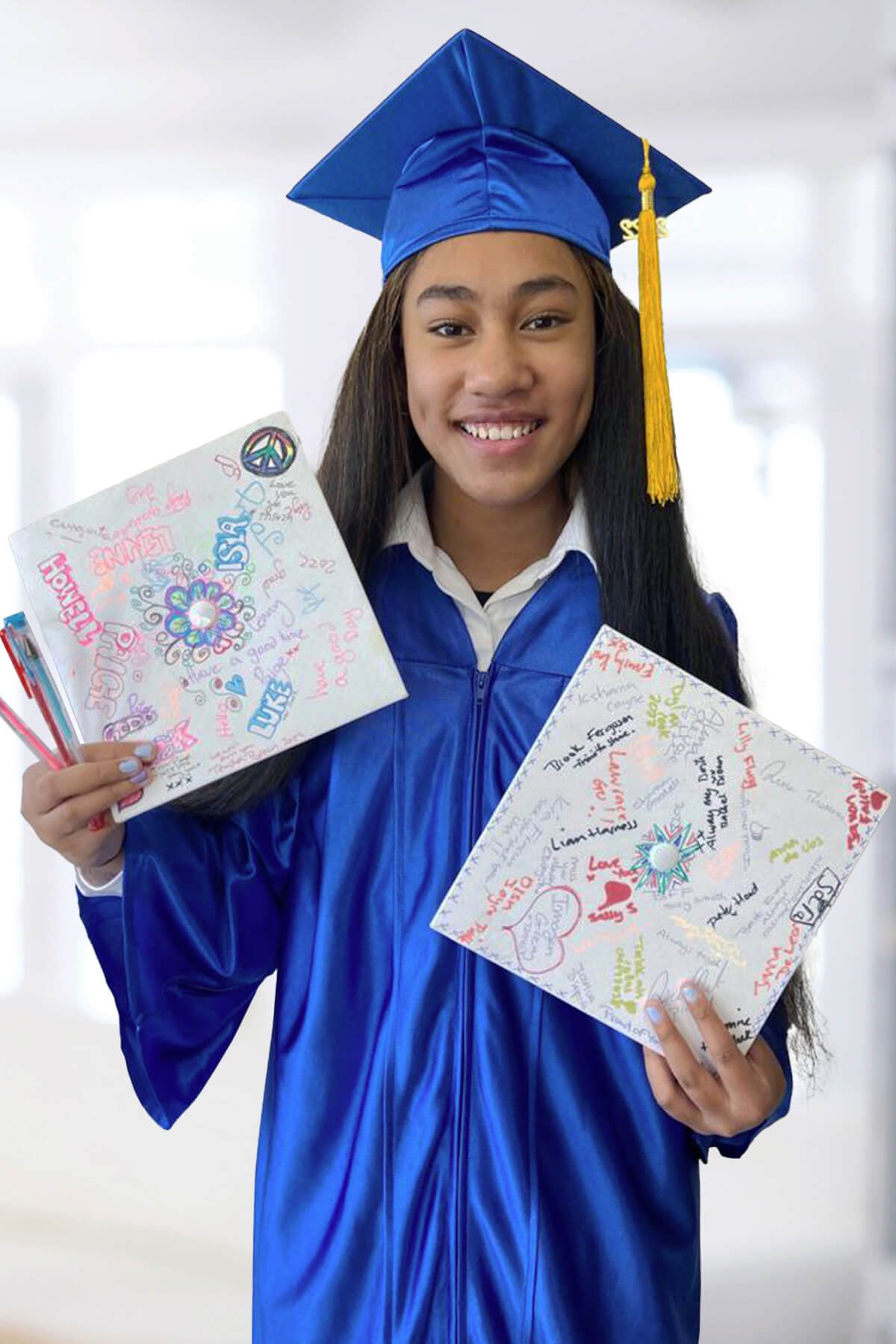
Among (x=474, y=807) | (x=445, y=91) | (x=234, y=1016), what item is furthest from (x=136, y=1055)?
(x=445, y=91)

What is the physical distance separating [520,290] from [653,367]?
6.2 inches

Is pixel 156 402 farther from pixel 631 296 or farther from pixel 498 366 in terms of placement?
pixel 498 366

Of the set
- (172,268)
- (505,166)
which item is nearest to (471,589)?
(505,166)

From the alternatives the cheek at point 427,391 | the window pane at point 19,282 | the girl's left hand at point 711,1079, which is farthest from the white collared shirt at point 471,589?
the window pane at point 19,282

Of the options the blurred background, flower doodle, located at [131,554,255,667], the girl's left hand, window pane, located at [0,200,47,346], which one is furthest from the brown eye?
window pane, located at [0,200,47,346]

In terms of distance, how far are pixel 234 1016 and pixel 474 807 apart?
1.14 ft

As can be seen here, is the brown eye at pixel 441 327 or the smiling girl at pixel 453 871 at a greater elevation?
the brown eye at pixel 441 327

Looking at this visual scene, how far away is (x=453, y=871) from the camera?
139cm

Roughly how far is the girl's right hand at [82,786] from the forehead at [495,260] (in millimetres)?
486

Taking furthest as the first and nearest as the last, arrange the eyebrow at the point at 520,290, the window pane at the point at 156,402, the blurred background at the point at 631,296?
1. the window pane at the point at 156,402
2. the blurred background at the point at 631,296
3. the eyebrow at the point at 520,290

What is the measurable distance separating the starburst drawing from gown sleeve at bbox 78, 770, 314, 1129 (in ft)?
1.08

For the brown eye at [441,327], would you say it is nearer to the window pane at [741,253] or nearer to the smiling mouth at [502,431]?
the smiling mouth at [502,431]

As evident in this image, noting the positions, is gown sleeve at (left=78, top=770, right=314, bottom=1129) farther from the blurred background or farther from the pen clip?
the blurred background

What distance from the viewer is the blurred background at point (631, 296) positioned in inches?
110
